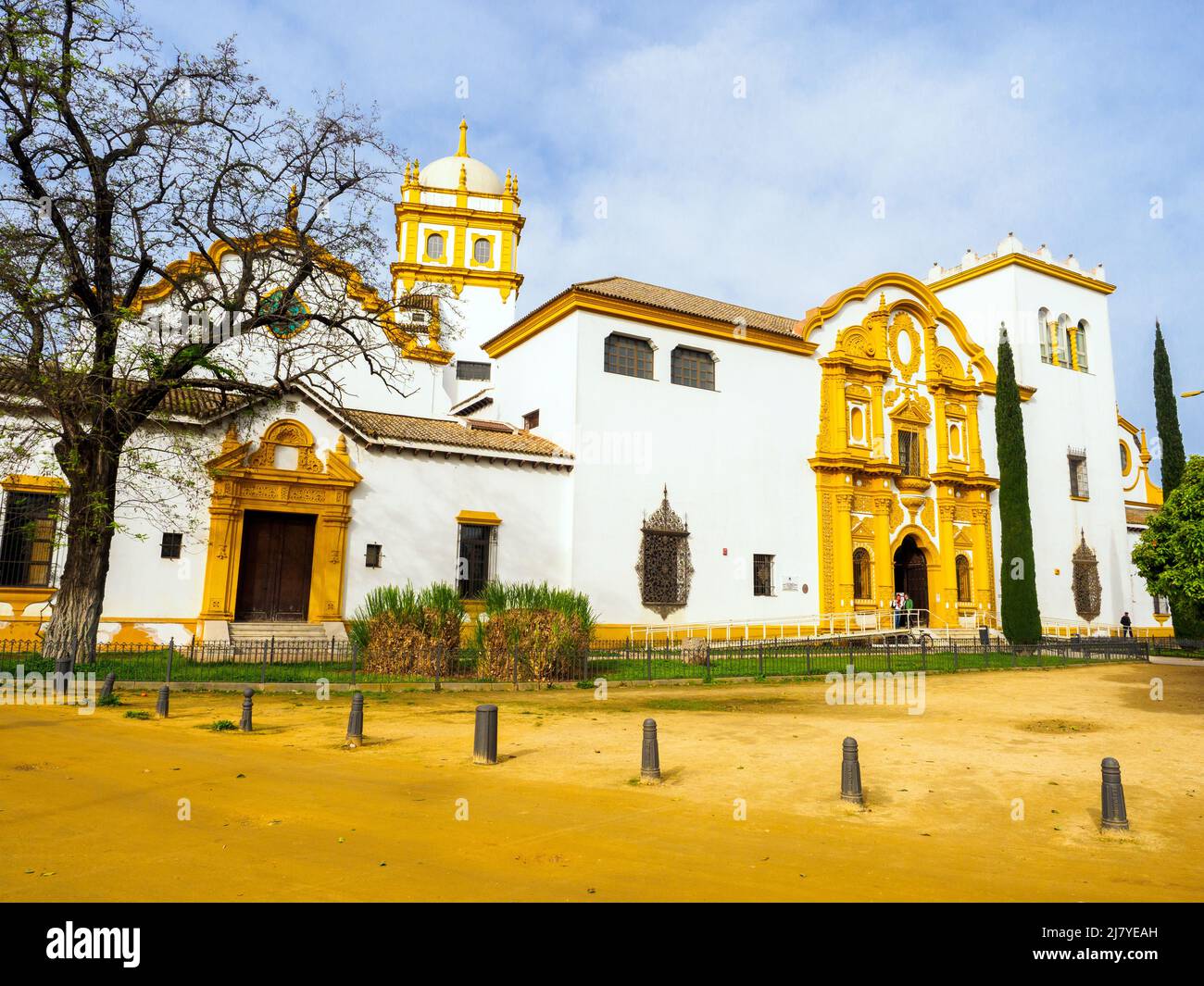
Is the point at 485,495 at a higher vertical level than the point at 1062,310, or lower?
lower

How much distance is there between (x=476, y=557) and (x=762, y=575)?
32.5 ft

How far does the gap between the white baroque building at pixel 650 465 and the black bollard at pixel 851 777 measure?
14.5m

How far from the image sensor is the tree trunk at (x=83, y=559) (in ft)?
52.0

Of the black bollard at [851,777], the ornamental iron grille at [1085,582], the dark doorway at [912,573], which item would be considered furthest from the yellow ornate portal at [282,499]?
the ornamental iron grille at [1085,582]

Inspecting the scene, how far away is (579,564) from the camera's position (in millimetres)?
24219

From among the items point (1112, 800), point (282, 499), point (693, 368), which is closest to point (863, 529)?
point (693, 368)

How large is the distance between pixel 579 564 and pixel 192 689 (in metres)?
11.9

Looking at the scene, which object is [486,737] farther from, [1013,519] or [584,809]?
[1013,519]

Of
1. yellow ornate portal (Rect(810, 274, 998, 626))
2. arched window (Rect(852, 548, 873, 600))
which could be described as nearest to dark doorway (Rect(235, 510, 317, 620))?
yellow ornate portal (Rect(810, 274, 998, 626))

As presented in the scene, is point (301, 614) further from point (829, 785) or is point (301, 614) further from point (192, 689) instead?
point (829, 785)

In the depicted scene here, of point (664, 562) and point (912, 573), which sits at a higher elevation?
point (912, 573)

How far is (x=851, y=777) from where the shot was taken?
7.68 meters

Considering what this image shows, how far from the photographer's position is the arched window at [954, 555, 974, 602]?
32.0 m
